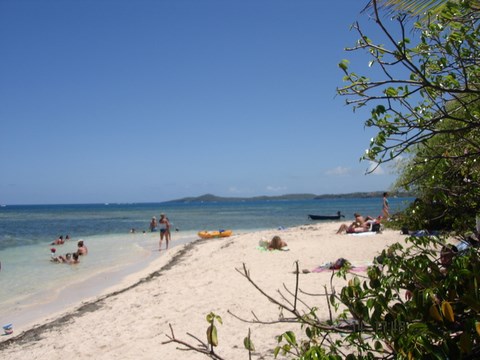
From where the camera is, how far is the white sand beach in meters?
4.79

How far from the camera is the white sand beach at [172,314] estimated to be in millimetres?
4789

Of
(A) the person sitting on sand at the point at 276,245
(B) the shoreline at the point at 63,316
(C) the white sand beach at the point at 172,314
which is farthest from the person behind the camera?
(A) the person sitting on sand at the point at 276,245

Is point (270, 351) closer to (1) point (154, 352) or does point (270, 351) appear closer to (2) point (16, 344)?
(1) point (154, 352)

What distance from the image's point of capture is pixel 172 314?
6.00m

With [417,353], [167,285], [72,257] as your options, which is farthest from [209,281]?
[72,257]

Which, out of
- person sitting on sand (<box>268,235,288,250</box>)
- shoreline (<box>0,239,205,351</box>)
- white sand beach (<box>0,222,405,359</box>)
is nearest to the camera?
white sand beach (<box>0,222,405,359</box>)

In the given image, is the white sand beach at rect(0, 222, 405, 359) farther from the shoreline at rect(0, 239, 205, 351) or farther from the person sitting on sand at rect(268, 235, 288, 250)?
the person sitting on sand at rect(268, 235, 288, 250)

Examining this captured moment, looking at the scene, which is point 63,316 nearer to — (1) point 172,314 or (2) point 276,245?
(1) point 172,314

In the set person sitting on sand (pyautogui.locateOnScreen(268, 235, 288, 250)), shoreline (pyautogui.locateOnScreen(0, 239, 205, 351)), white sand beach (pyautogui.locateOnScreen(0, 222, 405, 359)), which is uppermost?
person sitting on sand (pyautogui.locateOnScreen(268, 235, 288, 250))

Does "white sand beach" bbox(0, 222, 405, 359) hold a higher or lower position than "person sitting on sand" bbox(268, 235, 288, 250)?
lower

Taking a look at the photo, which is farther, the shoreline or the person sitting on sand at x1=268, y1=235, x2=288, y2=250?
the person sitting on sand at x1=268, y1=235, x2=288, y2=250

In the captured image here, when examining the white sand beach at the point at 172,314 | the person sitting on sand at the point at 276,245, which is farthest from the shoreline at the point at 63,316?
the person sitting on sand at the point at 276,245

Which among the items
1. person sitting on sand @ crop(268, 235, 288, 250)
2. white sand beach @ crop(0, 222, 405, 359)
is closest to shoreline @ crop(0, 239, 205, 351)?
white sand beach @ crop(0, 222, 405, 359)

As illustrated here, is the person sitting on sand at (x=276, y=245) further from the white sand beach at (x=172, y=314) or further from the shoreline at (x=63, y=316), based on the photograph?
the shoreline at (x=63, y=316)
